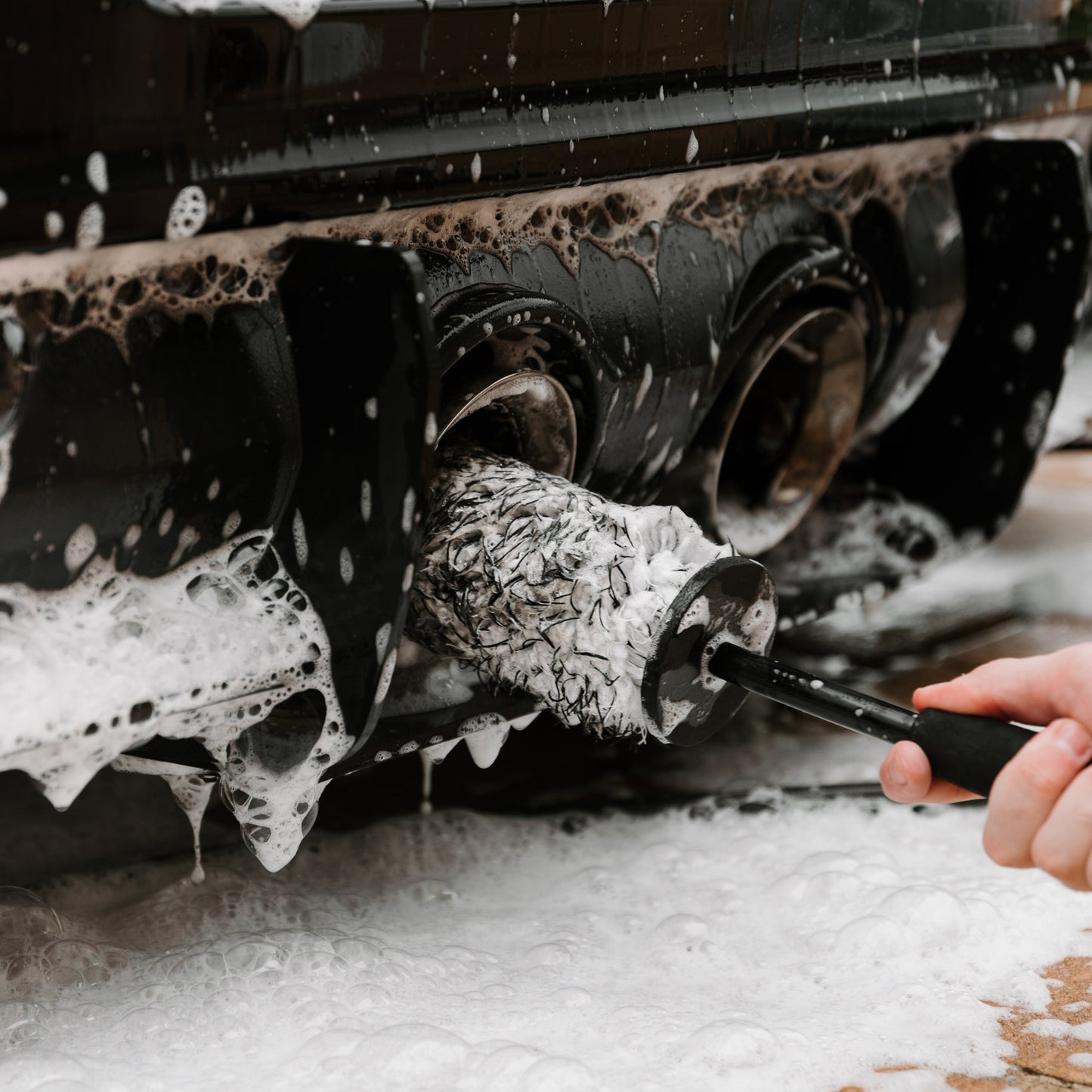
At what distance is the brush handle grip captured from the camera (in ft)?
3.63

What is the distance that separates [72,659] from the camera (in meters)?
1.19

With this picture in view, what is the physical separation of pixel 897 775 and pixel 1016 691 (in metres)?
0.13

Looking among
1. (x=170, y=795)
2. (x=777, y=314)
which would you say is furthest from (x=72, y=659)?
(x=777, y=314)

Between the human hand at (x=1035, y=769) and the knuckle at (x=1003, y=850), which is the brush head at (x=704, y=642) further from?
the knuckle at (x=1003, y=850)

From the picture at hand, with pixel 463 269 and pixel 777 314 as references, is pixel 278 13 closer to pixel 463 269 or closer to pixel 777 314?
pixel 463 269

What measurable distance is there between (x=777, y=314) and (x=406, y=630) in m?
0.64

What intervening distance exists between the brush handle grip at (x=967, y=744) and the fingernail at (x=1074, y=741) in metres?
0.03

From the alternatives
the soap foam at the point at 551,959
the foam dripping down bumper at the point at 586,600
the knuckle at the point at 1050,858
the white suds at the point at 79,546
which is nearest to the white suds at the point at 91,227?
the white suds at the point at 79,546

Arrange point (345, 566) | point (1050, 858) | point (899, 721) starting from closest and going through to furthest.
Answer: point (1050, 858), point (899, 721), point (345, 566)

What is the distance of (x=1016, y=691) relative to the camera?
1.20 metres

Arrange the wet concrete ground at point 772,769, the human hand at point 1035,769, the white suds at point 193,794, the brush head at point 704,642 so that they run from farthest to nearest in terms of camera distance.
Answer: the wet concrete ground at point 772,769 < the white suds at point 193,794 < the brush head at point 704,642 < the human hand at point 1035,769

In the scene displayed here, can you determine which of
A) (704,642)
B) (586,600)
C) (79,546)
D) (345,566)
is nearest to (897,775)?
(704,642)

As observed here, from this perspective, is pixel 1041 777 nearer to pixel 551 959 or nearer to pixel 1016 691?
pixel 1016 691

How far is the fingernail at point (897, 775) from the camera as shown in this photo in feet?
3.75
